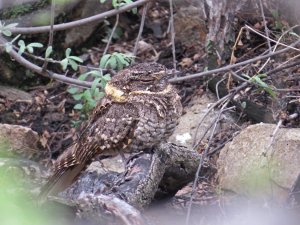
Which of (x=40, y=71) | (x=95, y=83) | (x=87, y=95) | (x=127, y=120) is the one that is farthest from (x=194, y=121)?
(x=127, y=120)

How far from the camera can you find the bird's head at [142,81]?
3361 mm

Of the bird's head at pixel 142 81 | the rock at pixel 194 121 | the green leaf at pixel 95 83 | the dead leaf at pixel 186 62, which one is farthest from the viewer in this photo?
the dead leaf at pixel 186 62

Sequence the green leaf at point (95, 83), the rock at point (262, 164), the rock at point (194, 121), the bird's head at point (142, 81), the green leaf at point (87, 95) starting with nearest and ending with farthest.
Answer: the rock at point (262, 164), the bird's head at point (142, 81), the green leaf at point (95, 83), the green leaf at point (87, 95), the rock at point (194, 121)

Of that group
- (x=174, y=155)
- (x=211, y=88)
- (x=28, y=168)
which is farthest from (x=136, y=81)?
(x=211, y=88)

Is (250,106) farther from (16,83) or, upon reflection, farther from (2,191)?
(2,191)

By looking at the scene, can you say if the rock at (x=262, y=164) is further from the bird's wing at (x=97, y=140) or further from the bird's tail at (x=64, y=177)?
the bird's tail at (x=64, y=177)

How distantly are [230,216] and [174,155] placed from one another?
0.85 metres

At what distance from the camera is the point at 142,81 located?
3385mm

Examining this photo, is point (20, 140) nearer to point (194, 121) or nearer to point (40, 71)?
point (40, 71)

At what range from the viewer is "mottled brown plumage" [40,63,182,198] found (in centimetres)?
A: 325

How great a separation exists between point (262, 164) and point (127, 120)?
785mm

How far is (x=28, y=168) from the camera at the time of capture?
392 cm

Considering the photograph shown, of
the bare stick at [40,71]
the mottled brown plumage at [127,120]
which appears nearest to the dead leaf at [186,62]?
the bare stick at [40,71]

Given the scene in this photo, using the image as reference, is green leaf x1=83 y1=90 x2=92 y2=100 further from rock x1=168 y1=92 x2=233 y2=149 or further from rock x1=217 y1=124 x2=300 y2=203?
rock x1=217 y1=124 x2=300 y2=203
